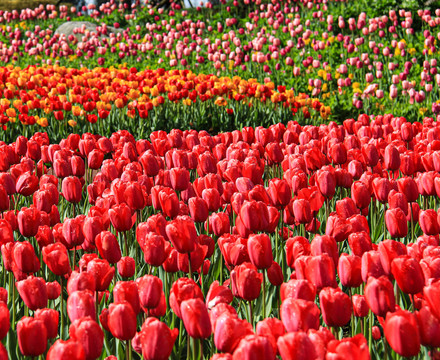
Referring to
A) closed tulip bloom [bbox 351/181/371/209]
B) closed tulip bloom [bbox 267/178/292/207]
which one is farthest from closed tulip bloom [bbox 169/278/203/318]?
closed tulip bloom [bbox 351/181/371/209]

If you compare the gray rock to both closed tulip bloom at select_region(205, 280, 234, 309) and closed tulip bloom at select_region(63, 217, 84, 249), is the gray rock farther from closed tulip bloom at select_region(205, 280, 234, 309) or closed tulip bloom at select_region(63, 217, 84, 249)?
closed tulip bloom at select_region(205, 280, 234, 309)

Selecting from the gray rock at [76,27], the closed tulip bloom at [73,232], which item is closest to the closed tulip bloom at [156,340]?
the closed tulip bloom at [73,232]

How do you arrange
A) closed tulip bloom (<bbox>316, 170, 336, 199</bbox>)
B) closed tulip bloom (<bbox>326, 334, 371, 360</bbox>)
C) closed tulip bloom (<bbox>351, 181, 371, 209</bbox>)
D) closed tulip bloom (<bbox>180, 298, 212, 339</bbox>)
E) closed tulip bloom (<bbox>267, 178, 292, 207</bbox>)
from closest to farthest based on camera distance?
closed tulip bloom (<bbox>326, 334, 371, 360</bbox>), closed tulip bloom (<bbox>180, 298, 212, 339</bbox>), closed tulip bloom (<bbox>267, 178, 292, 207</bbox>), closed tulip bloom (<bbox>351, 181, 371, 209</bbox>), closed tulip bloom (<bbox>316, 170, 336, 199</bbox>)

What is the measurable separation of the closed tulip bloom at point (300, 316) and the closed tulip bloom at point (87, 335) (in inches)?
19.2

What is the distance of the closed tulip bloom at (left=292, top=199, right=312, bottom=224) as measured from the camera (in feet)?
8.81

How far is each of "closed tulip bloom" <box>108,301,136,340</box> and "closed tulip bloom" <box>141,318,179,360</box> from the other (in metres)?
0.09

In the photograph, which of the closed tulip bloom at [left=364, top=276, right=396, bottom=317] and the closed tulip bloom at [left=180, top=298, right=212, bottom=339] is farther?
the closed tulip bloom at [left=364, top=276, right=396, bottom=317]

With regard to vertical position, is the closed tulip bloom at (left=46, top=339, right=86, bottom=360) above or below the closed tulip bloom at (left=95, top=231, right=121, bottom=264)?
above

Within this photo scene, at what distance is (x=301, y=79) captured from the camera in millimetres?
9945

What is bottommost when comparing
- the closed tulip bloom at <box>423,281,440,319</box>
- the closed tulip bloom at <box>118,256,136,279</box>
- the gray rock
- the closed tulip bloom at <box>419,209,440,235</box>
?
the closed tulip bloom at <box>419,209,440,235</box>

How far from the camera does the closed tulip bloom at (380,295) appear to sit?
1.71 metres

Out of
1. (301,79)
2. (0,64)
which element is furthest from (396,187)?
(0,64)

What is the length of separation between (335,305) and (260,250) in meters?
0.42

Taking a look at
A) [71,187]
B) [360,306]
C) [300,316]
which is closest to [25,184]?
[71,187]
